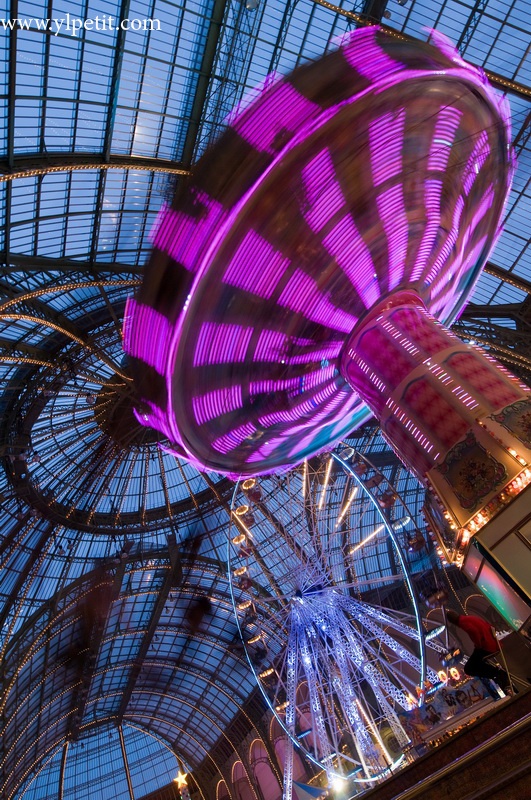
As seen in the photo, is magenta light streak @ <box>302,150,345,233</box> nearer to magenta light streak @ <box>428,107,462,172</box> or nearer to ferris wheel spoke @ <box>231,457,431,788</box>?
magenta light streak @ <box>428,107,462,172</box>

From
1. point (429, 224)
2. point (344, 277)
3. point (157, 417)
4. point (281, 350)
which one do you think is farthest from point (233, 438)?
point (429, 224)

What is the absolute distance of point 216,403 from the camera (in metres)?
13.0

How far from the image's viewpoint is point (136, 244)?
26484 millimetres

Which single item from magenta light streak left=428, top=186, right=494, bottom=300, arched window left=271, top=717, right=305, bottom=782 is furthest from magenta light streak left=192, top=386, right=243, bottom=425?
arched window left=271, top=717, right=305, bottom=782

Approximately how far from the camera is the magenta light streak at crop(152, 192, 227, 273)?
34.8 ft

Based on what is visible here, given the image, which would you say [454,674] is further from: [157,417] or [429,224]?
[429,224]

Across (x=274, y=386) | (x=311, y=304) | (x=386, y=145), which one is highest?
(x=386, y=145)

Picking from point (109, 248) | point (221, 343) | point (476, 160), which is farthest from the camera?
point (109, 248)

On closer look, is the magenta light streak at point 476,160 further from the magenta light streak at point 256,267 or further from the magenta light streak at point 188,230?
the magenta light streak at point 188,230

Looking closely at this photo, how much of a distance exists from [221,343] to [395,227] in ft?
16.0

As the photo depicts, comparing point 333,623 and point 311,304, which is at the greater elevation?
point 311,304

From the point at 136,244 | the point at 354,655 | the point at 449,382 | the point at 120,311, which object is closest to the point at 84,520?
the point at 120,311

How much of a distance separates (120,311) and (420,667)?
2132 cm

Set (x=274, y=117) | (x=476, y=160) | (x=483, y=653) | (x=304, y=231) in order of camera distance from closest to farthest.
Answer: (x=483, y=653) < (x=274, y=117) < (x=304, y=231) < (x=476, y=160)
